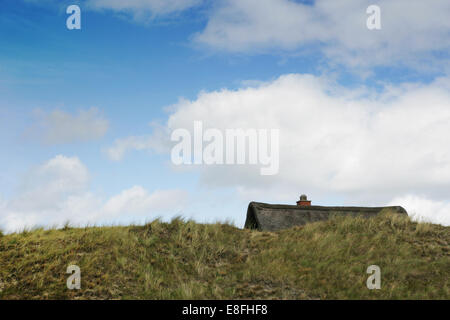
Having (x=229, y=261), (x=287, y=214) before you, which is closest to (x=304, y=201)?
(x=287, y=214)

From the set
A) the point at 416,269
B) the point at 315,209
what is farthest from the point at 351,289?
the point at 315,209

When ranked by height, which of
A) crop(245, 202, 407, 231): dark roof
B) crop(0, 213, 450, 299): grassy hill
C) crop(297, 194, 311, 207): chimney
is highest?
crop(297, 194, 311, 207): chimney

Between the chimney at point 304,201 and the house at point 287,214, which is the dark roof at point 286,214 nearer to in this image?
the house at point 287,214

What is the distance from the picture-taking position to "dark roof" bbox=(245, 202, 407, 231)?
19.9 meters

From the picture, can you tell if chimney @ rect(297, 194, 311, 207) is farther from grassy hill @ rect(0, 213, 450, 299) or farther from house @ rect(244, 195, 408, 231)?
grassy hill @ rect(0, 213, 450, 299)

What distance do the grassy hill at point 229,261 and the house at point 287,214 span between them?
243 centimetres

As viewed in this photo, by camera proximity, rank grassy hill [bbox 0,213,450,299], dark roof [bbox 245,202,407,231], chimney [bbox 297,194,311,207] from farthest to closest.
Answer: chimney [bbox 297,194,311,207]
dark roof [bbox 245,202,407,231]
grassy hill [bbox 0,213,450,299]

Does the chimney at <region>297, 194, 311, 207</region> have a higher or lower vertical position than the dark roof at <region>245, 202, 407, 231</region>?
higher

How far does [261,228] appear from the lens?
19.3 meters

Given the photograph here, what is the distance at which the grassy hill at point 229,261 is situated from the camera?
499 inches

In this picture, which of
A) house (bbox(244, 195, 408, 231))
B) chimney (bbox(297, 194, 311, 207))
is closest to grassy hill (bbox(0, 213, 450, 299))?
house (bbox(244, 195, 408, 231))

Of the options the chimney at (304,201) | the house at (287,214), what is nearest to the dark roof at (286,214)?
the house at (287,214)

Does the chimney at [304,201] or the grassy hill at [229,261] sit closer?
the grassy hill at [229,261]

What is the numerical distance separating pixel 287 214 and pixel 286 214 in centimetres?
6
